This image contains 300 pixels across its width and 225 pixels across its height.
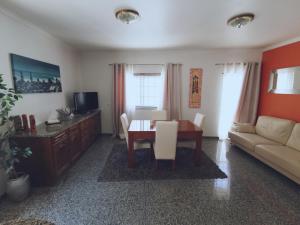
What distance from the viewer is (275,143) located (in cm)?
321

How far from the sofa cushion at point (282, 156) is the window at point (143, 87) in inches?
104

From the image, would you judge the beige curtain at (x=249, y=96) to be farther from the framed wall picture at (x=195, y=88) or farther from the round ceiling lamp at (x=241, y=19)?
the round ceiling lamp at (x=241, y=19)

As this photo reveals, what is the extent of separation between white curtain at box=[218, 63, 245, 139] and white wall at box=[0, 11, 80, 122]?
4.09 m

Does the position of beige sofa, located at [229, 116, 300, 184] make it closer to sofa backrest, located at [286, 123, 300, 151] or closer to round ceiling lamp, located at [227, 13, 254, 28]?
sofa backrest, located at [286, 123, 300, 151]

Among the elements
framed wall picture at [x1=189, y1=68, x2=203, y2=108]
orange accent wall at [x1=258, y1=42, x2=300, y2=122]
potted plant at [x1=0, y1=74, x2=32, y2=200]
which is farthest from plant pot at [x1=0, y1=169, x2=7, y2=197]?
orange accent wall at [x1=258, y1=42, x2=300, y2=122]

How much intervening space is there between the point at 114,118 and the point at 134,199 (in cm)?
287

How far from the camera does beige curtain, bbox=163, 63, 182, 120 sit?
4512 millimetres

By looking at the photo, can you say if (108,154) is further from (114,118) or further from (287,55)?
(287,55)

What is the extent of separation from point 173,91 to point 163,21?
2299 mm

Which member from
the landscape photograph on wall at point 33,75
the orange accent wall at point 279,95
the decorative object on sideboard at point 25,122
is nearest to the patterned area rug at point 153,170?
the decorative object on sideboard at point 25,122

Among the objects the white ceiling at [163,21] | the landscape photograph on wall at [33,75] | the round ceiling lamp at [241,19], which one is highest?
the white ceiling at [163,21]

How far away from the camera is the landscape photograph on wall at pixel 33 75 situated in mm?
2363

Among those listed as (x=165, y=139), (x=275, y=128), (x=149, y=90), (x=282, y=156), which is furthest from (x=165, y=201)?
(x=149, y=90)

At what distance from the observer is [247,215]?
191cm
